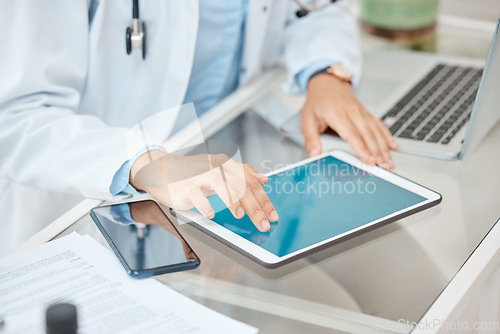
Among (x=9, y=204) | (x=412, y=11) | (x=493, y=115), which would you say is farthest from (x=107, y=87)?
(x=412, y=11)

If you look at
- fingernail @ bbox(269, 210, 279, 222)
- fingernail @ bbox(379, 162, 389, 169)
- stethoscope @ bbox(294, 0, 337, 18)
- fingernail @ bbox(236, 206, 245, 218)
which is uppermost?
stethoscope @ bbox(294, 0, 337, 18)

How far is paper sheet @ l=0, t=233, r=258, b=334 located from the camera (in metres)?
0.50

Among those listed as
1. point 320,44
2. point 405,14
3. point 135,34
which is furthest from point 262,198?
point 405,14

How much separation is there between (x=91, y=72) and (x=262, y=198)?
404 mm

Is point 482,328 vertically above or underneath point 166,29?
underneath

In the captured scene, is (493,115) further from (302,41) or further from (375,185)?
(302,41)

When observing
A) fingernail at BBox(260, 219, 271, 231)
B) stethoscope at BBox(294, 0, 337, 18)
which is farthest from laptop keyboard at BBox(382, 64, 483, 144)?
fingernail at BBox(260, 219, 271, 231)

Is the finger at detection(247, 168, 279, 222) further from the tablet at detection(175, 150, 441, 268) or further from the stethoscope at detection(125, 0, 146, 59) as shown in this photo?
the stethoscope at detection(125, 0, 146, 59)

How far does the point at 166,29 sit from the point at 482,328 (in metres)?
0.68

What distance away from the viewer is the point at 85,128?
2.50ft

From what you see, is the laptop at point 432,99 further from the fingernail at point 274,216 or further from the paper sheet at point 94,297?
the paper sheet at point 94,297

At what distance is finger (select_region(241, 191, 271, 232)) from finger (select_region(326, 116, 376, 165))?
0.72 ft

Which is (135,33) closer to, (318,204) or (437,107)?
(318,204)

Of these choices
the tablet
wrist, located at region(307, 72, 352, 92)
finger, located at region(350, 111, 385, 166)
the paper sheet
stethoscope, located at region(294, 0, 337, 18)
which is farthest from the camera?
stethoscope, located at region(294, 0, 337, 18)
